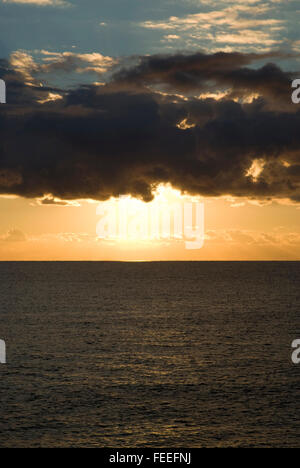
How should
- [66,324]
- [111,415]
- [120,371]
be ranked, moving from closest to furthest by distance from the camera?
[111,415]
[120,371]
[66,324]

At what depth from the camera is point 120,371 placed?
6956cm

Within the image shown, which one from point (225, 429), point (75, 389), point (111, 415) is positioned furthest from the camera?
point (75, 389)

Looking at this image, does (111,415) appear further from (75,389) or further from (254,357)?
(254,357)

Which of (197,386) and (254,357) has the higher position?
(254,357)

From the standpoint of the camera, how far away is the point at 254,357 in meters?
79.8

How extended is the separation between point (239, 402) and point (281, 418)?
581cm
